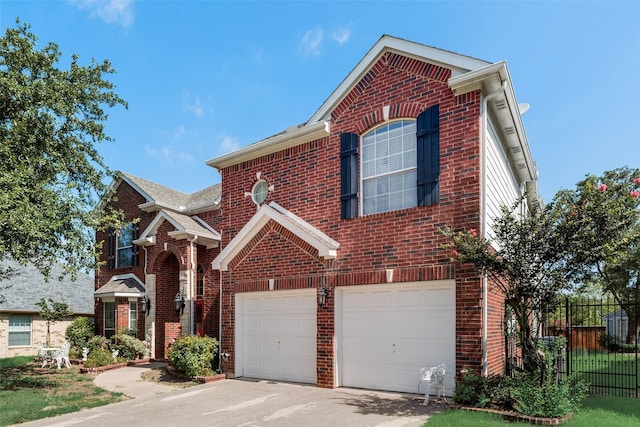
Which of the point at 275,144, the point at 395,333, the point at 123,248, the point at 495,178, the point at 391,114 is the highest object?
the point at 391,114

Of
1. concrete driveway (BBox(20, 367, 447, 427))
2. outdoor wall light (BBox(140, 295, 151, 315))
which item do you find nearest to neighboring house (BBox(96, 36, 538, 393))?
concrete driveway (BBox(20, 367, 447, 427))

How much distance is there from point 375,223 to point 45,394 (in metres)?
9.06

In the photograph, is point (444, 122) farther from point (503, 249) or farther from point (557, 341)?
point (557, 341)

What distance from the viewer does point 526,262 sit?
8234 mm

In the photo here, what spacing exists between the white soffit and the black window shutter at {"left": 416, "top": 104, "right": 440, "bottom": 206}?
2.50 m

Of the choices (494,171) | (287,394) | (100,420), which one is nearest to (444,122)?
(494,171)

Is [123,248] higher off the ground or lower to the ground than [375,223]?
lower

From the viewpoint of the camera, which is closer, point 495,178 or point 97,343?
point 495,178

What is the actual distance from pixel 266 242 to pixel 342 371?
12.7 feet

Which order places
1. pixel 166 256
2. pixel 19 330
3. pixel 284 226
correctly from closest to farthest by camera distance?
pixel 284 226
pixel 166 256
pixel 19 330

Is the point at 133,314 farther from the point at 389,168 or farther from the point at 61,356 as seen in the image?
the point at 389,168

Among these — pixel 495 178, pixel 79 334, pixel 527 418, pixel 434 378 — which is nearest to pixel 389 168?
pixel 495 178

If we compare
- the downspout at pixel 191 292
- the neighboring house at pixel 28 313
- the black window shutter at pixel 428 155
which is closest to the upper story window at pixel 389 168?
the black window shutter at pixel 428 155

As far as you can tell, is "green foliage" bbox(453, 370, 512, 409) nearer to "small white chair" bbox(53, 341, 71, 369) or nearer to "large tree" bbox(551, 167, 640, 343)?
"large tree" bbox(551, 167, 640, 343)
